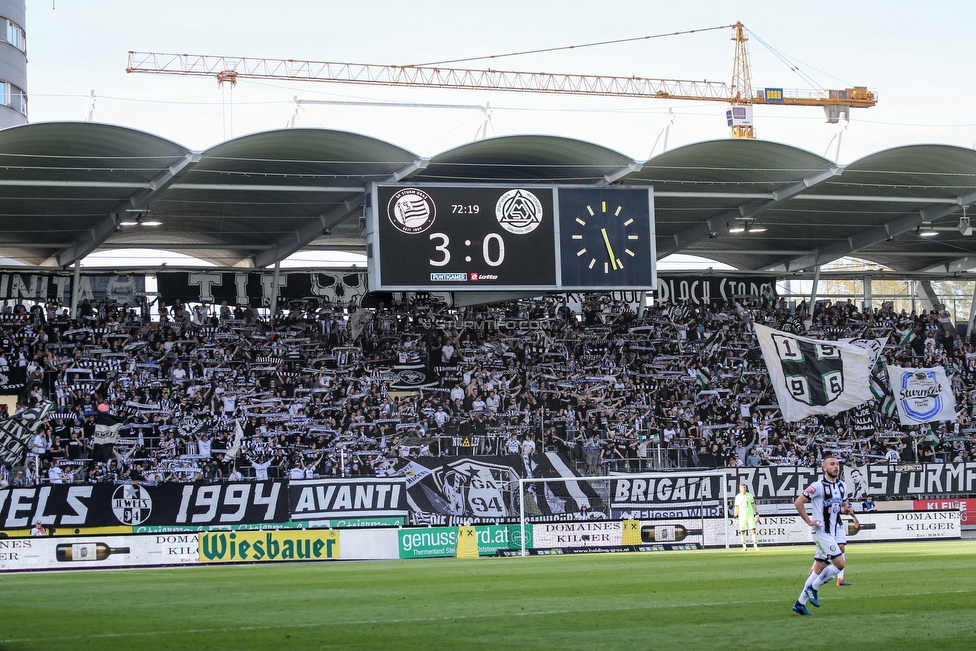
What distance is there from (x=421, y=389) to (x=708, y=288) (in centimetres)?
1413

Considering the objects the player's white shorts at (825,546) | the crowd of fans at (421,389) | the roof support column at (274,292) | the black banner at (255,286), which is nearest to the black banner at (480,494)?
the crowd of fans at (421,389)

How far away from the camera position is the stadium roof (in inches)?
1171

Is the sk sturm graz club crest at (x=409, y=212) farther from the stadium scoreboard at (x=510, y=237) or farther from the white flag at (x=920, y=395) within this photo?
the white flag at (x=920, y=395)

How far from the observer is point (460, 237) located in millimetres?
31234

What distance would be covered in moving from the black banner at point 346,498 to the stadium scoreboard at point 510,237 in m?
5.17

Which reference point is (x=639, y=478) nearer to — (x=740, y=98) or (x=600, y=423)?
(x=600, y=423)

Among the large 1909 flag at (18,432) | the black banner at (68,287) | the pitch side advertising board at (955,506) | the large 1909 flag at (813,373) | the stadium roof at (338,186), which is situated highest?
the stadium roof at (338,186)

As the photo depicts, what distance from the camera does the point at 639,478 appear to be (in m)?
30.7

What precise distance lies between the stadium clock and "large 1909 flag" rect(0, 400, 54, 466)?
9.66 metres

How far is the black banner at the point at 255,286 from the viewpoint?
1526 inches

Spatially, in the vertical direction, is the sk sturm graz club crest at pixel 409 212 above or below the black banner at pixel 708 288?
above

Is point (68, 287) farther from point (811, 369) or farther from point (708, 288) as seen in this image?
point (811, 369)

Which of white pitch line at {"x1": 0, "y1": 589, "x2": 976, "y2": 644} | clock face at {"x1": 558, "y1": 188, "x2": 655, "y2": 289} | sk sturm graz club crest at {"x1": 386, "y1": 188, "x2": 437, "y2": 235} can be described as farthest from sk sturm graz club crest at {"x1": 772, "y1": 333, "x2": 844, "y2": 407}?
white pitch line at {"x1": 0, "y1": 589, "x2": 976, "y2": 644}

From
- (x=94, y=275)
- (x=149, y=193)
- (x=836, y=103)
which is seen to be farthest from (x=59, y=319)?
(x=836, y=103)
